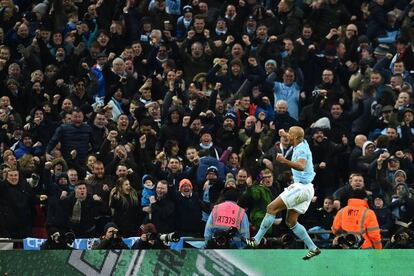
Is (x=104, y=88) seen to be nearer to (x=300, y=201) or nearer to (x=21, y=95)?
(x=21, y=95)

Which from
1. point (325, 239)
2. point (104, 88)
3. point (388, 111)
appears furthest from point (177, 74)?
point (325, 239)

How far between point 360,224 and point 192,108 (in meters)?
5.96

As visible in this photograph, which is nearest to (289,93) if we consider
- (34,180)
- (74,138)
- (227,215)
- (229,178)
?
(229,178)

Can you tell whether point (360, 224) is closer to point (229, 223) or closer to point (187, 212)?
point (229, 223)

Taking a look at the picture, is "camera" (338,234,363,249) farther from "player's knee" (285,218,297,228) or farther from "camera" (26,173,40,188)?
"camera" (26,173,40,188)

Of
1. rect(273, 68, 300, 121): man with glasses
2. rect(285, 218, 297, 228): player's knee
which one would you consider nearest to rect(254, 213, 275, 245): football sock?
rect(285, 218, 297, 228): player's knee

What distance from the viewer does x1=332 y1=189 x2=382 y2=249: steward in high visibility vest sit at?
73.4 ft

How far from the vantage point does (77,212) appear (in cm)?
2397

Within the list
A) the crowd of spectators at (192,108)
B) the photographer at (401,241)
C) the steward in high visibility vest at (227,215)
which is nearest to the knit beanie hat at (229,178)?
the crowd of spectators at (192,108)

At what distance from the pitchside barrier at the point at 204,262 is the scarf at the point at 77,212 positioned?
2.42 m

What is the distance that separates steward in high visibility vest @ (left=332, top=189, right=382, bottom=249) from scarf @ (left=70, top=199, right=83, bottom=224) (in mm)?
4123

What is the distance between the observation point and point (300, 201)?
70.7ft

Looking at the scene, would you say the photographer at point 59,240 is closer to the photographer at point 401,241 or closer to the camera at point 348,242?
the camera at point 348,242

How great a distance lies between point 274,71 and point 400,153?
3505mm
